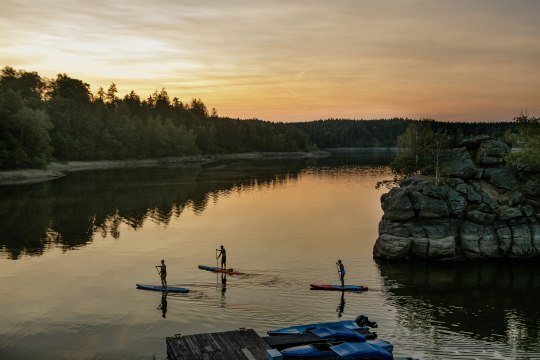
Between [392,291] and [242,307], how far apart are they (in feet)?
50.7

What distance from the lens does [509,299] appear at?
Answer: 49219 mm

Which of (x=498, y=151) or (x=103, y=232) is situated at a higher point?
(x=498, y=151)

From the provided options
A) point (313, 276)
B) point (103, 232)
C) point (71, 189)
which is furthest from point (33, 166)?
point (313, 276)

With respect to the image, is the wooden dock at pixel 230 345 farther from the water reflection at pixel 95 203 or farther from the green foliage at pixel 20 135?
the green foliage at pixel 20 135

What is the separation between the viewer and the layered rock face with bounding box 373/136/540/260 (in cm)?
6108

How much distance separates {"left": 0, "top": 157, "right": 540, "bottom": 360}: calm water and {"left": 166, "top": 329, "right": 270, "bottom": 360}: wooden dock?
4.34 metres

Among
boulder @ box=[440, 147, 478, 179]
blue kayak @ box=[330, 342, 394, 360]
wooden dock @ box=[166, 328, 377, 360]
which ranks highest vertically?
boulder @ box=[440, 147, 478, 179]

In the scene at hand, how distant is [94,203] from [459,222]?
7928cm

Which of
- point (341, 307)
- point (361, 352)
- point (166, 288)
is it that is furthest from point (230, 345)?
point (166, 288)

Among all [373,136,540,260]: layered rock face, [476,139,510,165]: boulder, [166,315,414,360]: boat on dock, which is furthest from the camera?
[476,139,510,165]: boulder

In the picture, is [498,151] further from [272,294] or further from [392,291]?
[272,294]

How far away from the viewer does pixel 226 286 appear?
172ft

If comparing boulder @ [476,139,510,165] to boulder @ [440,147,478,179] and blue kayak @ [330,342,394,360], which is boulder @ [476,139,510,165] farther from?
blue kayak @ [330,342,394,360]

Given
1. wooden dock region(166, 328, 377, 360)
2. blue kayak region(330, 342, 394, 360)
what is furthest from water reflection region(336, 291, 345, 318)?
blue kayak region(330, 342, 394, 360)
